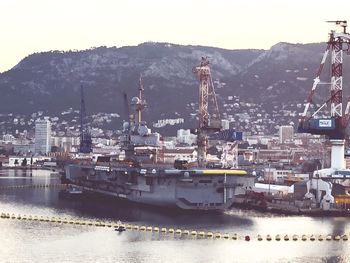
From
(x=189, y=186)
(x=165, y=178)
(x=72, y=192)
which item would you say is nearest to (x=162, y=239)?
(x=189, y=186)

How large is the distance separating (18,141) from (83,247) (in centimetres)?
15079

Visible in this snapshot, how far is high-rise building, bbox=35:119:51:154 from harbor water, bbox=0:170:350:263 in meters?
121

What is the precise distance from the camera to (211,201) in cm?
4928

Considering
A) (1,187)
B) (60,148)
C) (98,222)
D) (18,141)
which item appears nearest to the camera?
(98,222)

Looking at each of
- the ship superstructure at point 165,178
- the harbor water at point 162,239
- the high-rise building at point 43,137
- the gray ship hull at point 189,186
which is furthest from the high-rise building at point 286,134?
the harbor water at point 162,239

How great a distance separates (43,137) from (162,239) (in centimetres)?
13843

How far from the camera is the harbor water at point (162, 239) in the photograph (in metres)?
34.1

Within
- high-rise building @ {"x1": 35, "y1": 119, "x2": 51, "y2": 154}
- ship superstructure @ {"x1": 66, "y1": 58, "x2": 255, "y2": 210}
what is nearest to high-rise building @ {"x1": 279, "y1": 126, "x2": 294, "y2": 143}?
high-rise building @ {"x1": 35, "y1": 119, "x2": 51, "y2": 154}

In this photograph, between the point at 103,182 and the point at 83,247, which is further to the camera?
the point at 103,182

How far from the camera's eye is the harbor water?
34.1m

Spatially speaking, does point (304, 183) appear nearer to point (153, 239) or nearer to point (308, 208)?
point (308, 208)

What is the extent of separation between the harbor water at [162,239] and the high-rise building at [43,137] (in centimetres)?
12071

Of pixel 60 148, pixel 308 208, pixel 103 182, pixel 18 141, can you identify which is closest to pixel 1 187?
pixel 103 182

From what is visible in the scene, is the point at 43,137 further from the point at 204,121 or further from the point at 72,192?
the point at 204,121
